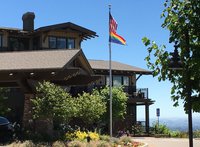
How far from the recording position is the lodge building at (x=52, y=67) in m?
27.1

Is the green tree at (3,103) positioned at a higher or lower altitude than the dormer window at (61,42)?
lower

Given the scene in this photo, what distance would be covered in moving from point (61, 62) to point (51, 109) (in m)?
3.67

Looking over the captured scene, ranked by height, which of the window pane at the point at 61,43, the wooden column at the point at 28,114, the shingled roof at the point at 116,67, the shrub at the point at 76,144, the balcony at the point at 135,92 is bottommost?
the shrub at the point at 76,144

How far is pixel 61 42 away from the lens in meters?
43.7

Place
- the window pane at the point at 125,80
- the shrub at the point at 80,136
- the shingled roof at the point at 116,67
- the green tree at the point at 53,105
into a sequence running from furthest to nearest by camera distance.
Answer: the window pane at the point at 125,80 → the shingled roof at the point at 116,67 → the shrub at the point at 80,136 → the green tree at the point at 53,105

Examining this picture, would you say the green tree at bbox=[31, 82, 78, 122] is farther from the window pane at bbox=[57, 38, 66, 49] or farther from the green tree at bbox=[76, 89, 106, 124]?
the window pane at bbox=[57, 38, 66, 49]

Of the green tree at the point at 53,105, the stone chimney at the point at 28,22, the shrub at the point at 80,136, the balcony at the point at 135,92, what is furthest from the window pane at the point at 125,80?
the green tree at the point at 53,105

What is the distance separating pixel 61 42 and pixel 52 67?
59.0 ft

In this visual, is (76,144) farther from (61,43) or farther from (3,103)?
(61,43)

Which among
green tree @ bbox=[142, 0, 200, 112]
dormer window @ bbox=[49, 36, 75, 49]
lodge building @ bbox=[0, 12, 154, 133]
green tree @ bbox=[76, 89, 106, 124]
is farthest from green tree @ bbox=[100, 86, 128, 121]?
green tree @ bbox=[142, 0, 200, 112]

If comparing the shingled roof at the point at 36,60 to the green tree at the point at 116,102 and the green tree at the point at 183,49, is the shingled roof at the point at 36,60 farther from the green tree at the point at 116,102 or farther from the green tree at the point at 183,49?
the green tree at the point at 183,49

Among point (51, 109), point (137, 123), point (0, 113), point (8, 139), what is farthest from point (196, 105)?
point (137, 123)

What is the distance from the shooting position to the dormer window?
43.2 meters

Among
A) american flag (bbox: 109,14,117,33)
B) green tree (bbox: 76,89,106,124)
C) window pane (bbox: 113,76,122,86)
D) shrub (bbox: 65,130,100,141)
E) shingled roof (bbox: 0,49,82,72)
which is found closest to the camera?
shrub (bbox: 65,130,100,141)
